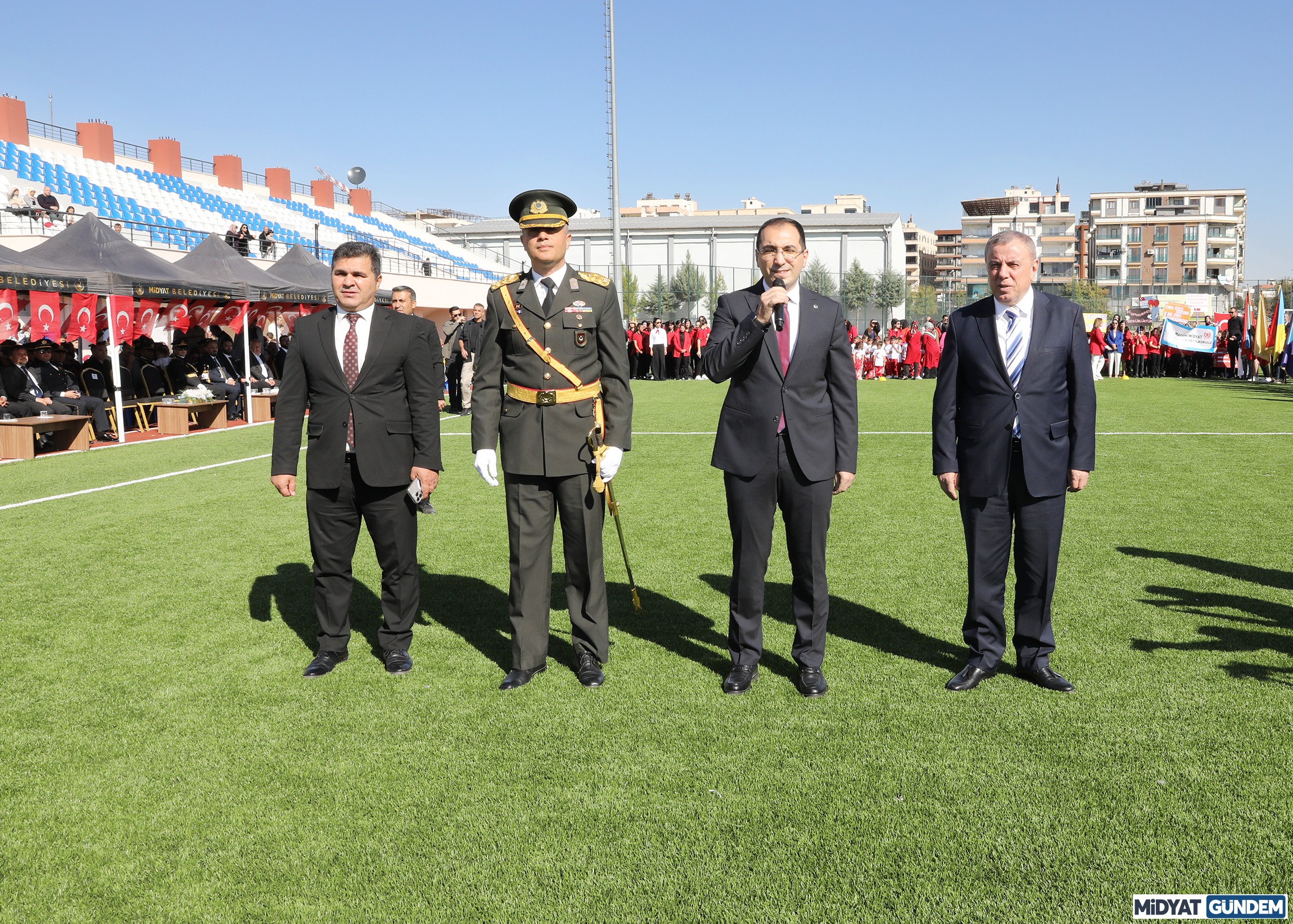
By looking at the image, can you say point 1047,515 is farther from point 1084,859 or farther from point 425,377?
point 425,377

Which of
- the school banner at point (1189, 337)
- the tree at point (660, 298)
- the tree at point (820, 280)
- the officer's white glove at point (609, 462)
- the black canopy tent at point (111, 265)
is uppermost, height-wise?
the tree at point (820, 280)

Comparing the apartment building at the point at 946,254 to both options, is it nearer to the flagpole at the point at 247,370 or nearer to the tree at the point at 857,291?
the tree at the point at 857,291

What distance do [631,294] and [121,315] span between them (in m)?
48.3

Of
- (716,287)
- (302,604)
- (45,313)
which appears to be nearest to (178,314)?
(45,313)

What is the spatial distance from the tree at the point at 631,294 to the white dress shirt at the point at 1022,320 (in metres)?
55.4

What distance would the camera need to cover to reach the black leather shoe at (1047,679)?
13.7ft

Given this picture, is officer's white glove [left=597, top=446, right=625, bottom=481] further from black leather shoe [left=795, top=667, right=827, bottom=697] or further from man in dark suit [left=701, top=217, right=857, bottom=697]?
black leather shoe [left=795, top=667, right=827, bottom=697]

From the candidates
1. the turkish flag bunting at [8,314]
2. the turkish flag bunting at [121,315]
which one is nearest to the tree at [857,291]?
the turkish flag bunting at [121,315]

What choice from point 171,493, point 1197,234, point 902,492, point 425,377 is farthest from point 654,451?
point 1197,234

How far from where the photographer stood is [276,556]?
273 inches

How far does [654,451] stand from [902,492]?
4093 mm

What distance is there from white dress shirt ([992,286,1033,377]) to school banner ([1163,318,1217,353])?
2858 cm

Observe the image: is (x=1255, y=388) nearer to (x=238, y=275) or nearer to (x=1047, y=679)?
(x=238, y=275)

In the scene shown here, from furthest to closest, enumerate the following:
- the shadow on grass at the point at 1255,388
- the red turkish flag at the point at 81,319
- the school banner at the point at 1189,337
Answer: the school banner at the point at 1189,337, the shadow on grass at the point at 1255,388, the red turkish flag at the point at 81,319
